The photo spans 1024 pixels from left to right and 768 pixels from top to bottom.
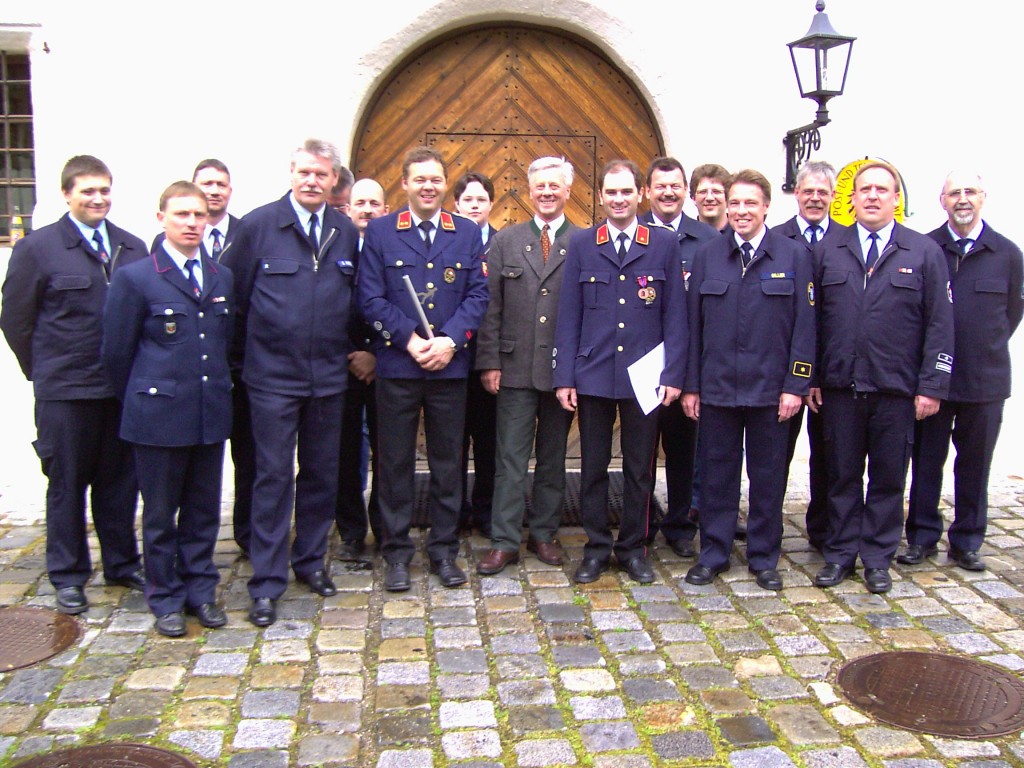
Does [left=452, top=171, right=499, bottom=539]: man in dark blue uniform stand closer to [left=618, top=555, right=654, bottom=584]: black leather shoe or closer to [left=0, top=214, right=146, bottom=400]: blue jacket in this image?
[left=618, top=555, right=654, bottom=584]: black leather shoe

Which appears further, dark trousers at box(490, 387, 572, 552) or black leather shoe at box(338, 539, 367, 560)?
black leather shoe at box(338, 539, 367, 560)

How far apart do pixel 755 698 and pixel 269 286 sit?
8.02 ft

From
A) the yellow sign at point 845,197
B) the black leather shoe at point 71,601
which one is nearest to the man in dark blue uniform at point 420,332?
the black leather shoe at point 71,601

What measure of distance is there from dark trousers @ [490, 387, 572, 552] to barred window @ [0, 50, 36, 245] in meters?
3.53

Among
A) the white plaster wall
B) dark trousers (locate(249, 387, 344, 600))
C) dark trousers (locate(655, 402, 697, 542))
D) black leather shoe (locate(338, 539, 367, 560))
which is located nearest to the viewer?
dark trousers (locate(249, 387, 344, 600))

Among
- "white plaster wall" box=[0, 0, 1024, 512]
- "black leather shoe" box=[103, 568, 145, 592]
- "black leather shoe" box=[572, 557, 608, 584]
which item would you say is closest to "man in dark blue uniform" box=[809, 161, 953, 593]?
"black leather shoe" box=[572, 557, 608, 584]

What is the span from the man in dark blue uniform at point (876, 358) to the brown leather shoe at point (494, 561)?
4.61ft

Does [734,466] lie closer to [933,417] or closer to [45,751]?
[933,417]

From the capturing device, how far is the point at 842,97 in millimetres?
6484

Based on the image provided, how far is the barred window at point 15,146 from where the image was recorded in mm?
6254

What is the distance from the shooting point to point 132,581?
452 centimetres

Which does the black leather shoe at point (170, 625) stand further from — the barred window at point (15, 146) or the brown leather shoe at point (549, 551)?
the barred window at point (15, 146)

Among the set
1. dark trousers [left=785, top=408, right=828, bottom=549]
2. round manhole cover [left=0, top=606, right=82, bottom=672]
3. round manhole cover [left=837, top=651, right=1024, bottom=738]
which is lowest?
round manhole cover [left=0, top=606, right=82, bottom=672]

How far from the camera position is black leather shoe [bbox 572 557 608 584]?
182 inches
